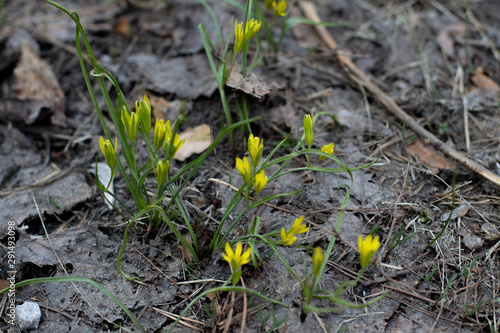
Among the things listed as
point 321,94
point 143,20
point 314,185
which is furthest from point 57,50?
point 314,185

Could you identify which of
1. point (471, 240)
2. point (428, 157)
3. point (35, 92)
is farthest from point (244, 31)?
point (35, 92)

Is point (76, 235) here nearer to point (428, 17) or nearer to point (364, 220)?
point (364, 220)

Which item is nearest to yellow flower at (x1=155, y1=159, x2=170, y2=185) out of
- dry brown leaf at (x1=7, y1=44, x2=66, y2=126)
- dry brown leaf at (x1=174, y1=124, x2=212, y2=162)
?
dry brown leaf at (x1=174, y1=124, x2=212, y2=162)

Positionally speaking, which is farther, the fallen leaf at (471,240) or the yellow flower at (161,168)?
the fallen leaf at (471,240)

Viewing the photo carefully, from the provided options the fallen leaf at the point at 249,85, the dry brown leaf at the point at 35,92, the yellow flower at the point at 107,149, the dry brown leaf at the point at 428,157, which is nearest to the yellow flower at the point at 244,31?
the fallen leaf at the point at 249,85

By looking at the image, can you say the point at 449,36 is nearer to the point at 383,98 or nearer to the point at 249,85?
the point at 383,98

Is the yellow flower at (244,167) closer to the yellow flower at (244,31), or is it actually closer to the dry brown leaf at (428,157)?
the yellow flower at (244,31)
